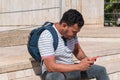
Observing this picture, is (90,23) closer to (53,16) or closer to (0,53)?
(53,16)

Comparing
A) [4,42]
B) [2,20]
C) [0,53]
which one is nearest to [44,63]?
[0,53]

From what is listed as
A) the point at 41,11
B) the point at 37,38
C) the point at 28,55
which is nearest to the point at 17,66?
the point at 37,38

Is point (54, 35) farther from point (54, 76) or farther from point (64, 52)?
point (54, 76)

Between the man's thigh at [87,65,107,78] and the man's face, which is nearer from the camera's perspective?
the man's face

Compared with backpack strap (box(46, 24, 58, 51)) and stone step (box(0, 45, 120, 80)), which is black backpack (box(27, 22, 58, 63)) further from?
stone step (box(0, 45, 120, 80))

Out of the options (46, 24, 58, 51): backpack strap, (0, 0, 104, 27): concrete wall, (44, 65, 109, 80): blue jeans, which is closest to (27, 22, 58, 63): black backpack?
(46, 24, 58, 51): backpack strap

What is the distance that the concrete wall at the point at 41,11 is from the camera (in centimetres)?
926

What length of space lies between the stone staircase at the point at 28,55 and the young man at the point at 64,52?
38cm

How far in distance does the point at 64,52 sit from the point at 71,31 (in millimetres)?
307

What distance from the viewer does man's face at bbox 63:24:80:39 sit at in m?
3.75

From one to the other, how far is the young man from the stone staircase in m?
0.38

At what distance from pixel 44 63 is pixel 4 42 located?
2.49 metres

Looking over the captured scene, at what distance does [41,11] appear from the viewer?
958 centimetres

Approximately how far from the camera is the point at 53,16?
9492mm
